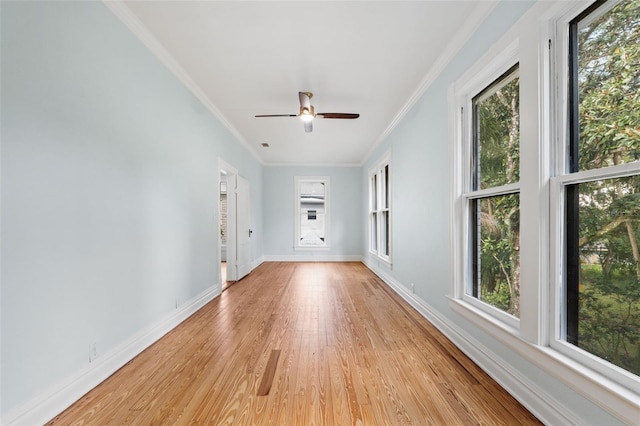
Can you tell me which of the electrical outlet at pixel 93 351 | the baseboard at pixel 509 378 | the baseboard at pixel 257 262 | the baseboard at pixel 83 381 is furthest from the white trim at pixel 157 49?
the baseboard at pixel 509 378

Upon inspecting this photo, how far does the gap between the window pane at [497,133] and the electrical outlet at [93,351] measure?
2.97 metres

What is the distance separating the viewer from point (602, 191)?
1207 millimetres

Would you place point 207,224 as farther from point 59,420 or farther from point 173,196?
point 59,420

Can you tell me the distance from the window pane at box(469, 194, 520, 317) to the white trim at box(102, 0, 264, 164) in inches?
121

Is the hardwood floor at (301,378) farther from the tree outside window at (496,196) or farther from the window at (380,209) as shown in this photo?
the window at (380,209)

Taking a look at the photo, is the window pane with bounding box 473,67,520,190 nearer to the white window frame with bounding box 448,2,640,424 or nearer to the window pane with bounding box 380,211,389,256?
the white window frame with bounding box 448,2,640,424

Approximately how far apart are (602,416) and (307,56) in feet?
9.97

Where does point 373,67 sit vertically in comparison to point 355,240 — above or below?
above

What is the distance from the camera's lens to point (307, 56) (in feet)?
8.13

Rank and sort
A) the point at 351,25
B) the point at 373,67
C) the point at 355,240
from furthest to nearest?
the point at 355,240 → the point at 373,67 → the point at 351,25

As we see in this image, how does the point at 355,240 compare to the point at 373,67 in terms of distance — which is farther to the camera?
the point at 355,240

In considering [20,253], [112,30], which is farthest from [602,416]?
[112,30]

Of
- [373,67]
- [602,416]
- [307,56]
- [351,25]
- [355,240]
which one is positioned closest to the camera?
[602,416]

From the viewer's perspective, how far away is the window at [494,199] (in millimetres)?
1725
